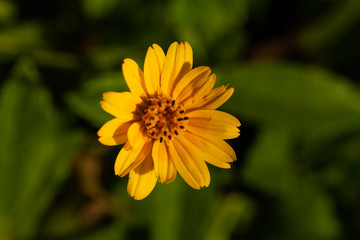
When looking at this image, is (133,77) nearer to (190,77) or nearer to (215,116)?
(190,77)

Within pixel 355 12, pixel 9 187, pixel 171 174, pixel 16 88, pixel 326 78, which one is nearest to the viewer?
pixel 171 174

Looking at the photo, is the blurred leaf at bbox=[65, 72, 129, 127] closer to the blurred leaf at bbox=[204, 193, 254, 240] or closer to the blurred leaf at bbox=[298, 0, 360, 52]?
the blurred leaf at bbox=[204, 193, 254, 240]

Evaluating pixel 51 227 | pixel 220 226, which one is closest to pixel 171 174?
pixel 220 226

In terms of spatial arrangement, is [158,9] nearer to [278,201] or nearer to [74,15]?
[74,15]

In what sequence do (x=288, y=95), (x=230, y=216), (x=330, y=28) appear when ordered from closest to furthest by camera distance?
1. (x=288, y=95)
2. (x=230, y=216)
3. (x=330, y=28)

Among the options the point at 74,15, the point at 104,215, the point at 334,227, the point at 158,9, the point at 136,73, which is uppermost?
the point at 158,9

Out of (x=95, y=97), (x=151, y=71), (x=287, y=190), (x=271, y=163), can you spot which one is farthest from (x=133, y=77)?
(x=287, y=190)
